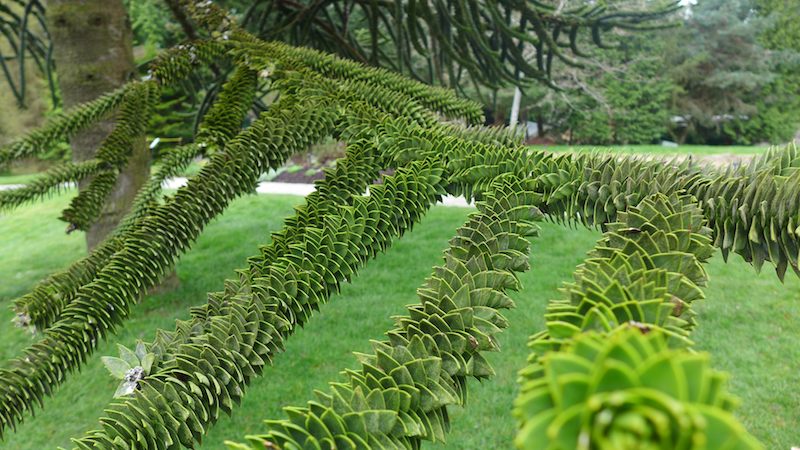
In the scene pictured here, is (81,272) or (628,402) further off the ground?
(628,402)

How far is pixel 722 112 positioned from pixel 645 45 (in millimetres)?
3760

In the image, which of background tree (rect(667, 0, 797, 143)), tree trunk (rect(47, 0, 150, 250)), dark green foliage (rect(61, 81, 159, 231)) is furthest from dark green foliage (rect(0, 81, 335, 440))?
background tree (rect(667, 0, 797, 143))

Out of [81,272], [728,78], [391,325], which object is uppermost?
[81,272]

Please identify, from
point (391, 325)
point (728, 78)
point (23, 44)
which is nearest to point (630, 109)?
point (728, 78)

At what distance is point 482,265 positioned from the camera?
60 cm

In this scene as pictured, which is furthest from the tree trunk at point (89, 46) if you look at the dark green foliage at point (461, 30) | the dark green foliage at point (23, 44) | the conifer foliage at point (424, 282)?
the conifer foliage at point (424, 282)

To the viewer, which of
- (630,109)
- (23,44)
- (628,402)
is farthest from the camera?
(630,109)

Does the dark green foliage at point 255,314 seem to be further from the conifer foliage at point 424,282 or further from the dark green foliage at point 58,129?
the dark green foliage at point 58,129

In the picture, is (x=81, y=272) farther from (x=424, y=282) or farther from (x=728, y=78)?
(x=728, y=78)

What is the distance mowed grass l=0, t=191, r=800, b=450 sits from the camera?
250 cm

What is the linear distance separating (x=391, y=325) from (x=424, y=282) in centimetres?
259

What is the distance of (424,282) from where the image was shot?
797 millimetres

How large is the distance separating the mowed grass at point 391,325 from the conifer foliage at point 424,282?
0.69 meters

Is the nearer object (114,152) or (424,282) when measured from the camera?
(424,282)
